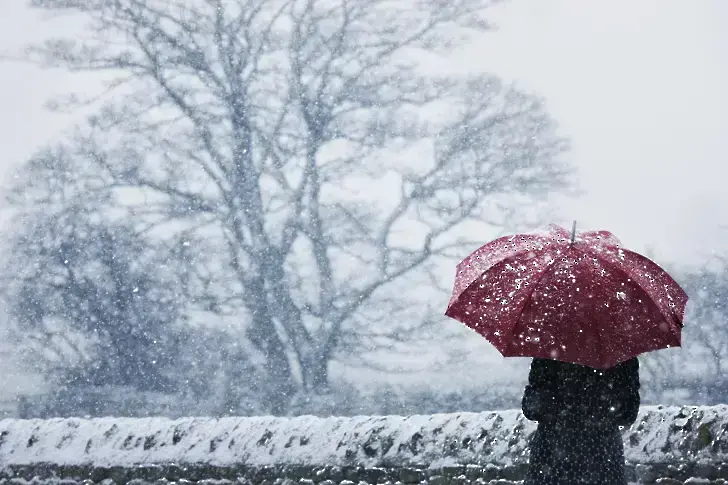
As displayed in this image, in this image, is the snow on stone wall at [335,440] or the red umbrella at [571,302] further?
the snow on stone wall at [335,440]

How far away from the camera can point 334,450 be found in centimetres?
491

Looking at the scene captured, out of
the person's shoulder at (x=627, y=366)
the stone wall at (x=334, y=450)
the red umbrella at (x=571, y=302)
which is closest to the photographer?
the red umbrella at (x=571, y=302)

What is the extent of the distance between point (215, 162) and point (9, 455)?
992 cm

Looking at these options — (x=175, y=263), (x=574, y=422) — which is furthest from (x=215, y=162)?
(x=574, y=422)

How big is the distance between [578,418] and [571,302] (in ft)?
2.42

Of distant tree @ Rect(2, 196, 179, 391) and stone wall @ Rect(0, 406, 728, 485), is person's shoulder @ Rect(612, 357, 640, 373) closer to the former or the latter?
stone wall @ Rect(0, 406, 728, 485)

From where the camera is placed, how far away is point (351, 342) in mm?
13898

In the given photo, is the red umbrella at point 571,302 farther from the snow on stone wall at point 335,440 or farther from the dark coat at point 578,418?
the snow on stone wall at point 335,440

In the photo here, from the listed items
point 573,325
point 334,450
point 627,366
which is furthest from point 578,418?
point 334,450

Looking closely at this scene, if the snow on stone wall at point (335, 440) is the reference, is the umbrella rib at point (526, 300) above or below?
above

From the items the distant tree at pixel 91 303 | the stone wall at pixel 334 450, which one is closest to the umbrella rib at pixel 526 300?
the stone wall at pixel 334 450

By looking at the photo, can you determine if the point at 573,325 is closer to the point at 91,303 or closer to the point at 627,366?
the point at 627,366

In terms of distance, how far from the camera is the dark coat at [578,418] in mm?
3742

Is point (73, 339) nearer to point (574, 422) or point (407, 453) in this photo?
point (407, 453)
